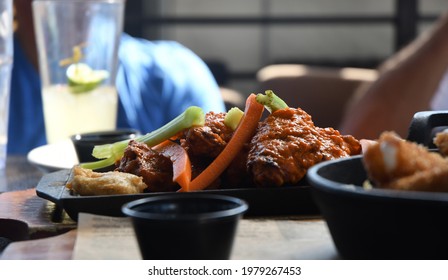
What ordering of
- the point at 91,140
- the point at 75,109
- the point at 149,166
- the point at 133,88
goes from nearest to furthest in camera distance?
the point at 149,166, the point at 91,140, the point at 75,109, the point at 133,88

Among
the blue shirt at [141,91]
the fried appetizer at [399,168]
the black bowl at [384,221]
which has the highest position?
the fried appetizer at [399,168]

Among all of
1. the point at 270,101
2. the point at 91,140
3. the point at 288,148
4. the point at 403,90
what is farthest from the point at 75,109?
the point at 403,90

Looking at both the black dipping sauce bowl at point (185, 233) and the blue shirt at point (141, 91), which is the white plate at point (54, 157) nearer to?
the black dipping sauce bowl at point (185, 233)

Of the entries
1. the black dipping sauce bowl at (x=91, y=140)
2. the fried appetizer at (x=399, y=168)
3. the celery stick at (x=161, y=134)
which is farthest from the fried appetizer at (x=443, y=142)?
the black dipping sauce bowl at (x=91, y=140)

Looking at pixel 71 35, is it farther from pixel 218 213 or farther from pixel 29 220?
pixel 218 213

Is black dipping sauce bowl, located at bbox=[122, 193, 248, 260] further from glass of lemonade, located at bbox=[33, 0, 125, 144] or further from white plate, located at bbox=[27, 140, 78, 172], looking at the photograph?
glass of lemonade, located at bbox=[33, 0, 125, 144]

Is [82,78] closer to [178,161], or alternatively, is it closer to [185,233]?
[178,161]
